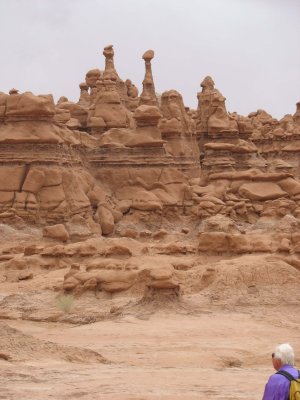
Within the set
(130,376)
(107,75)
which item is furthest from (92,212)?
(130,376)

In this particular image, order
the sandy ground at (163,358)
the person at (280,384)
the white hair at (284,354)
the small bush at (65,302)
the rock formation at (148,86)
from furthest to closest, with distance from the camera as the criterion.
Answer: the rock formation at (148,86) → the small bush at (65,302) → the sandy ground at (163,358) → the white hair at (284,354) → the person at (280,384)

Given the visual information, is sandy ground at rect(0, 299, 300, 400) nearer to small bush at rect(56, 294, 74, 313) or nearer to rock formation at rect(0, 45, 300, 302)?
small bush at rect(56, 294, 74, 313)

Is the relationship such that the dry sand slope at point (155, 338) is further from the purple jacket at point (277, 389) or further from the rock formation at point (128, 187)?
the purple jacket at point (277, 389)

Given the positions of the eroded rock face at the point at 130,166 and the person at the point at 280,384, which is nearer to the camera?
the person at the point at 280,384

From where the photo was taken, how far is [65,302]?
22391 mm

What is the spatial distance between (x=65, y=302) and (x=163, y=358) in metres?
6.46

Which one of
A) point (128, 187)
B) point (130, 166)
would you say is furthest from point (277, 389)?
point (130, 166)

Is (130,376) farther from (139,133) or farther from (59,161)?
(139,133)

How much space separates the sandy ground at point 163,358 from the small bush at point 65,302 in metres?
0.88

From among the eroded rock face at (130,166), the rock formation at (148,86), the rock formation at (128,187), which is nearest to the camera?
the rock formation at (128,187)

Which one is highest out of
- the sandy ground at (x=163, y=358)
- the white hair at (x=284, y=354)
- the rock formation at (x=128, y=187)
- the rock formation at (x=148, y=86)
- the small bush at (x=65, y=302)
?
the rock formation at (x=148, y=86)

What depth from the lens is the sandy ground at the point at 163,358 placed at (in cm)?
1216

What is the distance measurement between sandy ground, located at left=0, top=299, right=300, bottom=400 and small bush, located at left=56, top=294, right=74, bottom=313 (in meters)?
0.88

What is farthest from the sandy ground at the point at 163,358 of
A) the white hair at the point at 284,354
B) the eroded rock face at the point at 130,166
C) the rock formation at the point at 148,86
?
the rock formation at the point at 148,86
